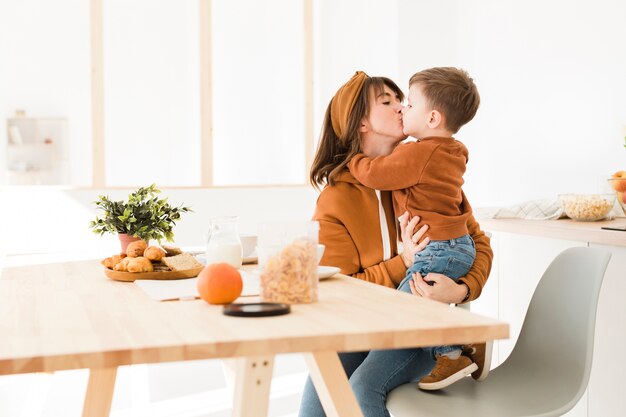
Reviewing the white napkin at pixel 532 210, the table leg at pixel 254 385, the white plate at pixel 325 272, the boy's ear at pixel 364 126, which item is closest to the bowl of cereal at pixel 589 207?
the white napkin at pixel 532 210

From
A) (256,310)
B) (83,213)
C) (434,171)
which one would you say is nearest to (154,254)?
(256,310)

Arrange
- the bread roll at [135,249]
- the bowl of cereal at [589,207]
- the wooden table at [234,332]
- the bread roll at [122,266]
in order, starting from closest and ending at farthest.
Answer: the wooden table at [234,332]
the bread roll at [122,266]
the bread roll at [135,249]
the bowl of cereal at [589,207]

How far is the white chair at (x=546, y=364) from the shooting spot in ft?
5.64

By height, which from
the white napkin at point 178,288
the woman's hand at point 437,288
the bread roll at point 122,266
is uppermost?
the bread roll at point 122,266

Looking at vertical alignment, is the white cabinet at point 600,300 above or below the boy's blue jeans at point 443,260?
below

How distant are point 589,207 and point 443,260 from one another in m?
1.16

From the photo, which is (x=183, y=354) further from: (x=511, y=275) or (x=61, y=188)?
(x=61, y=188)

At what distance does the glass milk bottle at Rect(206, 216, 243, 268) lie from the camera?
1.86m

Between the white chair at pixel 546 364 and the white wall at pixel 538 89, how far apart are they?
1.55m

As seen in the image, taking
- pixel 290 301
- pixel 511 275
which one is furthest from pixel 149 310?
pixel 511 275

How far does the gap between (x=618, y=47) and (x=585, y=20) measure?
288mm

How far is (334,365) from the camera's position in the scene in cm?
133

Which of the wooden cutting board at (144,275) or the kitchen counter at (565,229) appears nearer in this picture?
the wooden cutting board at (144,275)

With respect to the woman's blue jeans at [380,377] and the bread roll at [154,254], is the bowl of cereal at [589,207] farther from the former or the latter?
the bread roll at [154,254]
